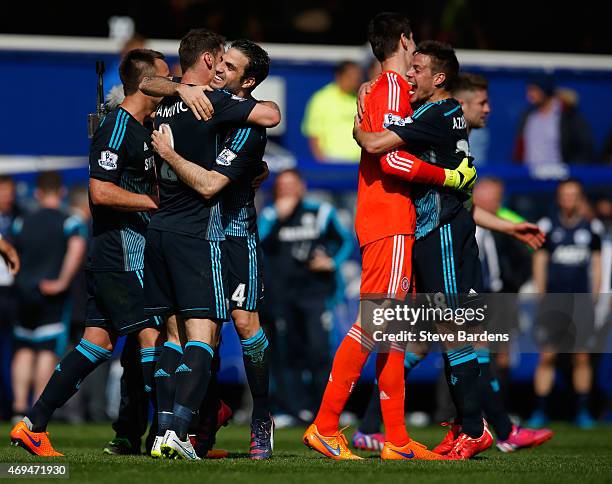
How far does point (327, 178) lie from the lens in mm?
12867

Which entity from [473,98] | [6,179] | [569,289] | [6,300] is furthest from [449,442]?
[6,179]

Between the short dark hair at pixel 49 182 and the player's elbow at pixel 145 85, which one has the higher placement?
the player's elbow at pixel 145 85

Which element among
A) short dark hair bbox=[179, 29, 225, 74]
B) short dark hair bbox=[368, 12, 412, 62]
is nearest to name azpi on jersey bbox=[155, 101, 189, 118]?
short dark hair bbox=[179, 29, 225, 74]

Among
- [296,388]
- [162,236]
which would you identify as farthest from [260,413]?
[296,388]

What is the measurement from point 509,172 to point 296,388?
3.15 metres

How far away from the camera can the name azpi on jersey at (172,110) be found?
23.0ft

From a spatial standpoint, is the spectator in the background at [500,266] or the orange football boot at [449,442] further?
the spectator in the background at [500,266]

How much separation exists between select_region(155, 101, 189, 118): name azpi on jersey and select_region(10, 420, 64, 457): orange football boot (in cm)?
202

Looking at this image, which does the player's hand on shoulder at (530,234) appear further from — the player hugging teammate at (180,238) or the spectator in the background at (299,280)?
the spectator in the background at (299,280)

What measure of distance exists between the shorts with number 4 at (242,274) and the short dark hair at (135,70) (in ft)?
3.84

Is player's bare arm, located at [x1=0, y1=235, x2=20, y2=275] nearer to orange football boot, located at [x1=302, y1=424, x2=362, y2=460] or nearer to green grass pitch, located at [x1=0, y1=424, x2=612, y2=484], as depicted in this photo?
green grass pitch, located at [x1=0, y1=424, x2=612, y2=484]

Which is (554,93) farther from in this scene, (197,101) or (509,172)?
(197,101)

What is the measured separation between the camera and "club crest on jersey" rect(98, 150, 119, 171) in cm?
737

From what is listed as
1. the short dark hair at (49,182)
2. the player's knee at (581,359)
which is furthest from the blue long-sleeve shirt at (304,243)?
the player's knee at (581,359)
